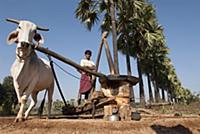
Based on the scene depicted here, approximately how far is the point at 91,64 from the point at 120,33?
12.0 metres

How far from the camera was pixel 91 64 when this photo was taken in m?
8.20

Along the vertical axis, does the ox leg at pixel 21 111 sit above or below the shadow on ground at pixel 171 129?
above

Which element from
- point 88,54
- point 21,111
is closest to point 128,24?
point 88,54

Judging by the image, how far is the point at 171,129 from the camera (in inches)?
243

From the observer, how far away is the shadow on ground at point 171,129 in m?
5.91

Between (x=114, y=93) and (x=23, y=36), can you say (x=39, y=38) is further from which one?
(x=114, y=93)

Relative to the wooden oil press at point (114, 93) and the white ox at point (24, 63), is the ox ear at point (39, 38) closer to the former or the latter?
→ the white ox at point (24, 63)

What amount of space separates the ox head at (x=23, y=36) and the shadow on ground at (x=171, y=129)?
2.96 metres

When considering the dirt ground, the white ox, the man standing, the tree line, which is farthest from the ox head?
the tree line

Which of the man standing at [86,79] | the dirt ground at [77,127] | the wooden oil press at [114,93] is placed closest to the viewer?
the dirt ground at [77,127]

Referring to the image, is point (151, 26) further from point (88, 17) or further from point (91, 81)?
point (91, 81)

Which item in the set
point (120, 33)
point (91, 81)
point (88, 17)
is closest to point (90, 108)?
point (91, 81)

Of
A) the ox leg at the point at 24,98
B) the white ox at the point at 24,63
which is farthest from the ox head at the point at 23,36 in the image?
the ox leg at the point at 24,98

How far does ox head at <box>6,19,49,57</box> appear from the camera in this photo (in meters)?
5.73
